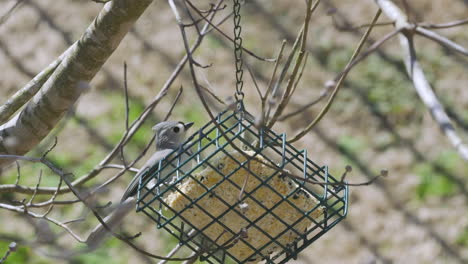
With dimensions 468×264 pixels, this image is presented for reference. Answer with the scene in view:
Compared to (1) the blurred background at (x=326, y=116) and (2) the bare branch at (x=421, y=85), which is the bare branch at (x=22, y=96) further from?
(1) the blurred background at (x=326, y=116)

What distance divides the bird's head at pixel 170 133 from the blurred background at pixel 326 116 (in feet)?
6.43

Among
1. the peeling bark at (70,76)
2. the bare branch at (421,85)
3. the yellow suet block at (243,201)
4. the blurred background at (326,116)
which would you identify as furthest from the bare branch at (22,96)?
the blurred background at (326,116)

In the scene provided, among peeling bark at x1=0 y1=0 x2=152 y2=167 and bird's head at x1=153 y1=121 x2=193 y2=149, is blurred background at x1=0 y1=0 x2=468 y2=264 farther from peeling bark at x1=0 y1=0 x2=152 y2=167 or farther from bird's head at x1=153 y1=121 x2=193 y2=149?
peeling bark at x1=0 y1=0 x2=152 y2=167

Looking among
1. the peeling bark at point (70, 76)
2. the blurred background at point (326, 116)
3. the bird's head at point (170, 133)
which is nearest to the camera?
the peeling bark at point (70, 76)

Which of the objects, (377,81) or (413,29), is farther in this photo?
(377,81)

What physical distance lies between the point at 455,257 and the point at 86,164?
11.1ft

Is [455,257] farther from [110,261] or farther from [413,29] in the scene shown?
[413,29]

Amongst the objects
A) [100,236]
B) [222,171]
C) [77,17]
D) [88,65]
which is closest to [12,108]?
[88,65]

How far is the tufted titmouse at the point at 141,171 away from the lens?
11.8 ft

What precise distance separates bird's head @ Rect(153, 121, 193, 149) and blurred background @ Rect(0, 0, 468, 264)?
1.96 meters

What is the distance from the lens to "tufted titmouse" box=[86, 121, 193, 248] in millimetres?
3582

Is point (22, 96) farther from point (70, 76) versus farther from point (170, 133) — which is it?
point (170, 133)

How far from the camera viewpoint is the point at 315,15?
770 centimetres

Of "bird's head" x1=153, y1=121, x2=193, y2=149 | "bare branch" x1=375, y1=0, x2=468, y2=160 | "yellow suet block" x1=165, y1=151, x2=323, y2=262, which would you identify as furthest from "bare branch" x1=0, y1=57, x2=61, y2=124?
"bare branch" x1=375, y1=0, x2=468, y2=160
